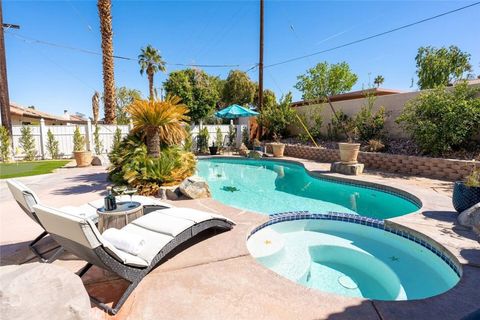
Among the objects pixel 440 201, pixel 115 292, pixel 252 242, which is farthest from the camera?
pixel 440 201

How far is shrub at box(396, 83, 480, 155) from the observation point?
7973mm

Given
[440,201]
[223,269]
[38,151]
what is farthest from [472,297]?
[38,151]

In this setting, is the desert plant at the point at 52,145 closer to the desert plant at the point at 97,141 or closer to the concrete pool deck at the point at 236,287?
the desert plant at the point at 97,141

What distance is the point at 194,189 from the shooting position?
18.9 feet

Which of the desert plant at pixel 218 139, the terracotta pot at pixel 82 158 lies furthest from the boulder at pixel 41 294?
the desert plant at pixel 218 139

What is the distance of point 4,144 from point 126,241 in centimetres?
1213

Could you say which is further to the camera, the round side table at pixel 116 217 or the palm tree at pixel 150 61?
the palm tree at pixel 150 61

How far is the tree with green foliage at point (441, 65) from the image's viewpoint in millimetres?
27297

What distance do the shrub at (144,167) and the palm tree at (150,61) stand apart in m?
21.0

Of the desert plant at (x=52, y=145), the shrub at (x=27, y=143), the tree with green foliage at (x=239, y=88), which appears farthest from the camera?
the tree with green foliage at (x=239, y=88)

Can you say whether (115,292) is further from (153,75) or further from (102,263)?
(153,75)

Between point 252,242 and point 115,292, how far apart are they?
203 cm

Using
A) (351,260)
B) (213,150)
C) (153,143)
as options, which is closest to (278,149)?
(213,150)

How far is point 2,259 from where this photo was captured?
10.5 feet
